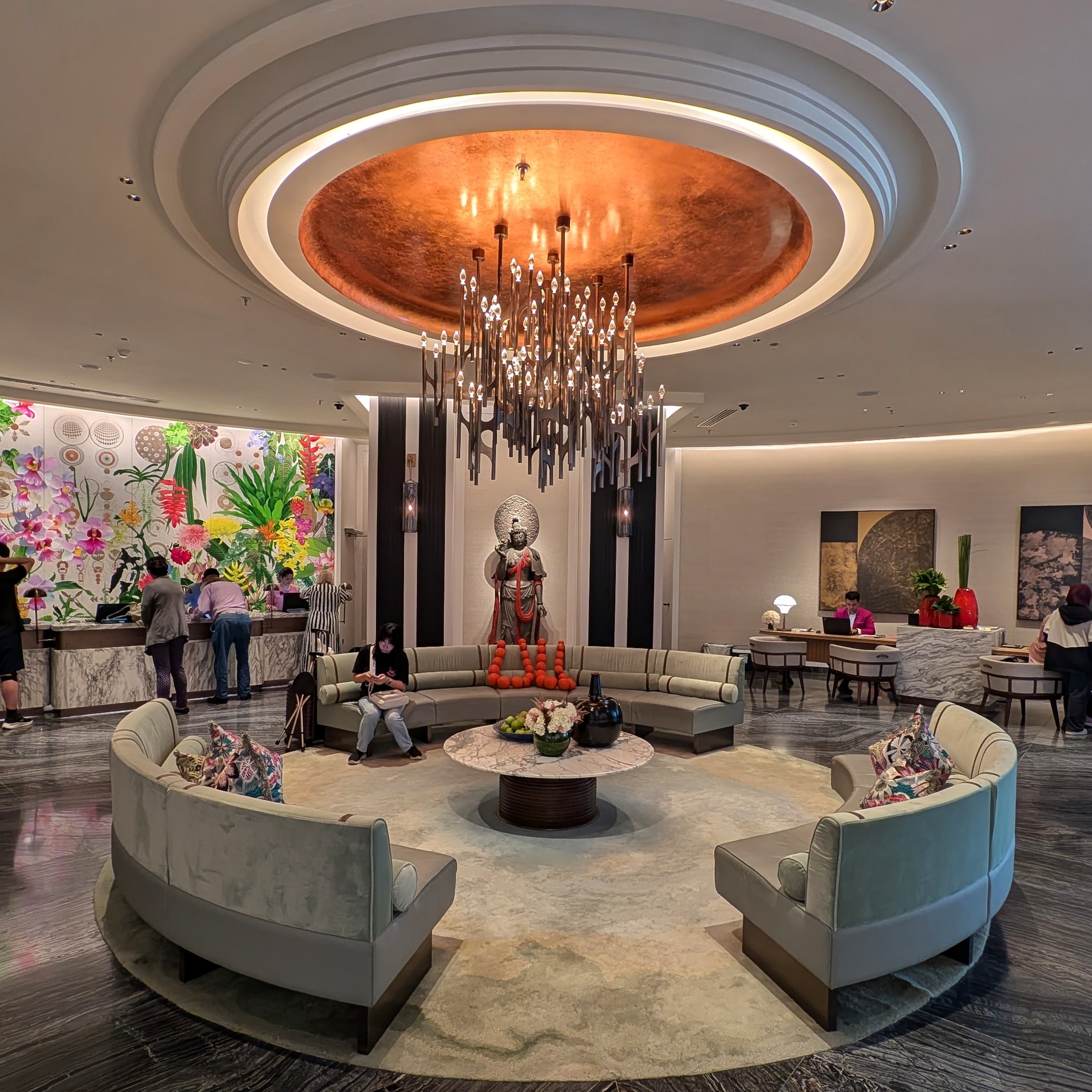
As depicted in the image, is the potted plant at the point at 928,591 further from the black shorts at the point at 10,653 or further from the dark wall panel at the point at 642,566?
the black shorts at the point at 10,653

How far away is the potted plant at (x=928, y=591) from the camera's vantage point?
30.4ft

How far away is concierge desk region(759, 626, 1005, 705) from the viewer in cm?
909

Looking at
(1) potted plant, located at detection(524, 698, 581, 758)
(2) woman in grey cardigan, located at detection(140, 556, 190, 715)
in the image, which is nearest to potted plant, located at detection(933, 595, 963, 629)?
(1) potted plant, located at detection(524, 698, 581, 758)

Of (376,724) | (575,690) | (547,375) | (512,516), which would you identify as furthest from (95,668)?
(547,375)

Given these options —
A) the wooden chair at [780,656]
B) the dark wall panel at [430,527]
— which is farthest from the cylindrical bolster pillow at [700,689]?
the dark wall panel at [430,527]

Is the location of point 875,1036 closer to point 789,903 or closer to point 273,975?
point 789,903

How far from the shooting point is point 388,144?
142 inches

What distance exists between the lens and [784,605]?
1188 cm

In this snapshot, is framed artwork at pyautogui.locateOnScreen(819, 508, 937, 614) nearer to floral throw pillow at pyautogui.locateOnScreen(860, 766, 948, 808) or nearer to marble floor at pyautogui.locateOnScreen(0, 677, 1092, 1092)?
marble floor at pyautogui.locateOnScreen(0, 677, 1092, 1092)

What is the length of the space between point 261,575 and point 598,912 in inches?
362

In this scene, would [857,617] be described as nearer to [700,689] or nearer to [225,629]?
[700,689]

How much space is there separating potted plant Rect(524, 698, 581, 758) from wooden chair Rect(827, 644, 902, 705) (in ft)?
18.7

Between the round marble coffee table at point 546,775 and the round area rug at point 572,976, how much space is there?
0.11 meters

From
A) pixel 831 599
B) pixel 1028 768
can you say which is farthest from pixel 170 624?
pixel 831 599
